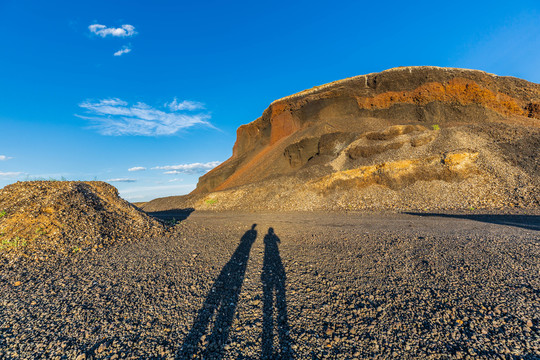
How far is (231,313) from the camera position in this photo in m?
3.57

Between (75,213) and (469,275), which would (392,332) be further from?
(75,213)

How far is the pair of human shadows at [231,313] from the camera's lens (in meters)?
2.76

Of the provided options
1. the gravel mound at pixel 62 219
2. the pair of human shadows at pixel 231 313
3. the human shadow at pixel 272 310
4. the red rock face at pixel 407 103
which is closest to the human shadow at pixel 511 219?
the human shadow at pixel 272 310

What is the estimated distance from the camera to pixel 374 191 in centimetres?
1780

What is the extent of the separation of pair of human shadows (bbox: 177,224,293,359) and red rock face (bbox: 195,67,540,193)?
24306 mm

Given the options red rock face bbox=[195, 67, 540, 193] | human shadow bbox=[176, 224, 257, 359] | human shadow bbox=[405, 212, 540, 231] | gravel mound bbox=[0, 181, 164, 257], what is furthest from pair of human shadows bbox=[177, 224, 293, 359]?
red rock face bbox=[195, 67, 540, 193]

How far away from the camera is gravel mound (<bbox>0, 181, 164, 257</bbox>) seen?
Result: 23.2ft

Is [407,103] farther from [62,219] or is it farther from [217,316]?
[62,219]

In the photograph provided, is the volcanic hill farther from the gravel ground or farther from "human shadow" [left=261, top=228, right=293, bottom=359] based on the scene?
"human shadow" [left=261, top=228, right=293, bottom=359]

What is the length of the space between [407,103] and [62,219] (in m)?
36.6

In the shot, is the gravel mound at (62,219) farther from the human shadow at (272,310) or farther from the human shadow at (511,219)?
the human shadow at (511,219)

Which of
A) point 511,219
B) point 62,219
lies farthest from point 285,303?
point 511,219

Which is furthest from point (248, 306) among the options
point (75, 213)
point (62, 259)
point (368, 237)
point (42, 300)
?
point (75, 213)

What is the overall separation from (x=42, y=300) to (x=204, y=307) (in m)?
3.10
